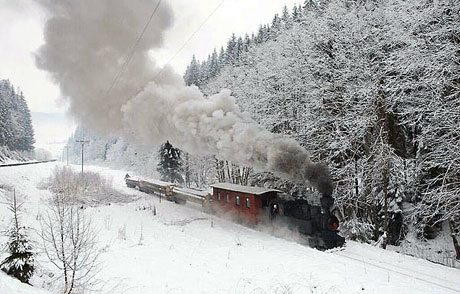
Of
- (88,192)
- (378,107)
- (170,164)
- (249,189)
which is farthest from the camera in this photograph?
(170,164)

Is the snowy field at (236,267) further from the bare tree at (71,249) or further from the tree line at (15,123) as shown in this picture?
the tree line at (15,123)

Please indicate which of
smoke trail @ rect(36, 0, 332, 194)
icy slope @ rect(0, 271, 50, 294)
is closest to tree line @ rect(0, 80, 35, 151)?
smoke trail @ rect(36, 0, 332, 194)

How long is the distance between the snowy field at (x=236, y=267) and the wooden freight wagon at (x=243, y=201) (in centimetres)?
99

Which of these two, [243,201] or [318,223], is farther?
[243,201]

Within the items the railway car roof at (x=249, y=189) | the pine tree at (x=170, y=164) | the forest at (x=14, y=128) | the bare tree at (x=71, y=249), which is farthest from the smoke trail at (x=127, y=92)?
the forest at (x=14, y=128)

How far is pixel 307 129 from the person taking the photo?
65.2 ft

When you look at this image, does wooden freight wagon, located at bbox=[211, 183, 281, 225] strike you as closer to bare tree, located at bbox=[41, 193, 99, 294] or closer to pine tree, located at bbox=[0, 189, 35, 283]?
bare tree, located at bbox=[41, 193, 99, 294]

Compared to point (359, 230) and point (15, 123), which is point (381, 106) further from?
point (15, 123)

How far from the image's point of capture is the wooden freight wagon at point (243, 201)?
16016mm

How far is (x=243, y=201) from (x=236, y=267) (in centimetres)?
656

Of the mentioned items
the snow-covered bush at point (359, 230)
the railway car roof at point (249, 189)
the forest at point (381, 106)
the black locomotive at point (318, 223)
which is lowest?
the snow-covered bush at point (359, 230)

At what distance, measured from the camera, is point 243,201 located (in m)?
17.3

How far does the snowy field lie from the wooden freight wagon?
99 centimetres

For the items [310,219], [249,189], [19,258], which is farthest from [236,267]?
[249,189]
